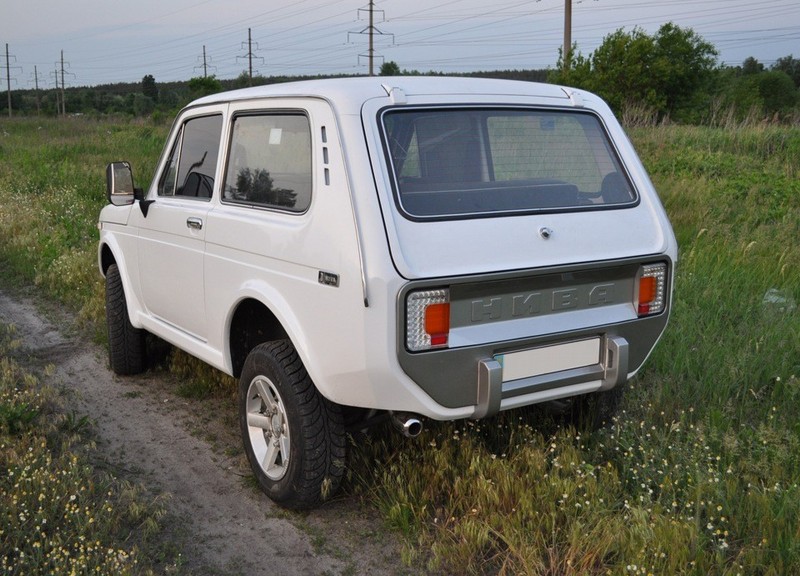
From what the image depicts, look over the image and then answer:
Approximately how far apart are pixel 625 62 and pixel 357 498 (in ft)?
150

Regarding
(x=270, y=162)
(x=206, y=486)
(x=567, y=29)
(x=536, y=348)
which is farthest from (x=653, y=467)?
(x=567, y=29)

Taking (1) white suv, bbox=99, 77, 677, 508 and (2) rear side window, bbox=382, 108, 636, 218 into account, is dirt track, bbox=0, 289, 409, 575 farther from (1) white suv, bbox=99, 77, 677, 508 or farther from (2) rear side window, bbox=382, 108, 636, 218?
(2) rear side window, bbox=382, 108, 636, 218

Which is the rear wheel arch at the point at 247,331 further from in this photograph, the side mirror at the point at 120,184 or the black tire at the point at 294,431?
the side mirror at the point at 120,184

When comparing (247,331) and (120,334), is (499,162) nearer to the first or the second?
(247,331)

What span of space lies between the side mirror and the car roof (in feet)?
3.96

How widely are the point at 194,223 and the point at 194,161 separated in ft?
1.64

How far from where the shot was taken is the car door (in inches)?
169

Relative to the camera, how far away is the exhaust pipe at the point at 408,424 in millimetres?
3279

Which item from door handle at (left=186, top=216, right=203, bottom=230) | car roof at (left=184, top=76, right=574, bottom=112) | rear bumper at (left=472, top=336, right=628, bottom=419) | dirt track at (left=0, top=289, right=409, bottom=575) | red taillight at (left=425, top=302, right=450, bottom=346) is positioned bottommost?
dirt track at (left=0, top=289, right=409, bottom=575)

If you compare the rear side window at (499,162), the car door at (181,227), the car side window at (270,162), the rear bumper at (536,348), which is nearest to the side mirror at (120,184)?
the car door at (181,227)

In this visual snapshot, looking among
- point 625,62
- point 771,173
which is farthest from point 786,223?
point 625,62

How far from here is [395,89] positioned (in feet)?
11.1

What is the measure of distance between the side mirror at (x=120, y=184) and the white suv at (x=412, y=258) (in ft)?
3.00

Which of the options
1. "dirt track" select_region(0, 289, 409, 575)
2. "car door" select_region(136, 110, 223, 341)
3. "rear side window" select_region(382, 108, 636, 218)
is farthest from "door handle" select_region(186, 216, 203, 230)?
"rear side window" select_region(382, 108, 636, 218)
